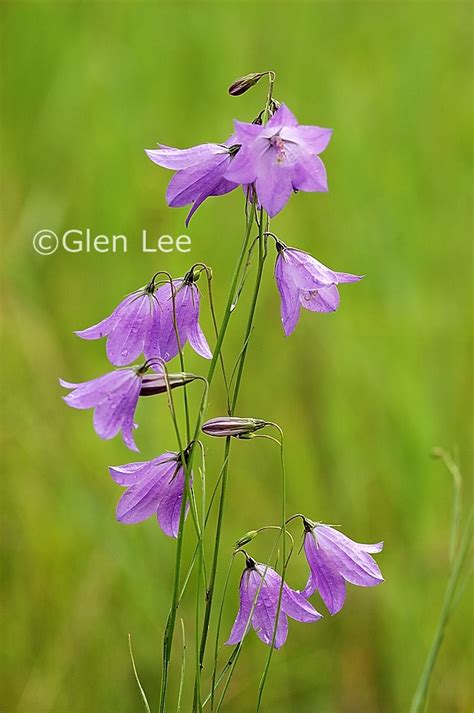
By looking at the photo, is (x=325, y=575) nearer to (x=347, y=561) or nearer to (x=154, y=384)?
(x=347, y=561)

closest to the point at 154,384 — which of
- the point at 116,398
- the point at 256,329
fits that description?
the point at 116,398

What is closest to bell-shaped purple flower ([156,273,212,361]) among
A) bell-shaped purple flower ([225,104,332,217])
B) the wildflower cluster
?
the wildflower cluster

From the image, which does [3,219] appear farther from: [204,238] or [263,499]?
[263,499]

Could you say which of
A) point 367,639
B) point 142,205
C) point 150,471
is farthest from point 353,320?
point 150,471

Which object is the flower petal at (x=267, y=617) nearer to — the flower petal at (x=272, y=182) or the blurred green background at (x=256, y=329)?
the flower petal at (x=272, y=182)

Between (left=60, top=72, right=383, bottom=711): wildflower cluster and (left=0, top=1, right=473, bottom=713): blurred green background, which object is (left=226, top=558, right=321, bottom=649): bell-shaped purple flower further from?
(left=0, top=1, right=473, bottom=713): blurred green background

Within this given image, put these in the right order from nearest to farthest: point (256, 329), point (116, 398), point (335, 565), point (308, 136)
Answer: point (308, 136) < point (116, 398) < point (335, 565) < point (256, 329)
